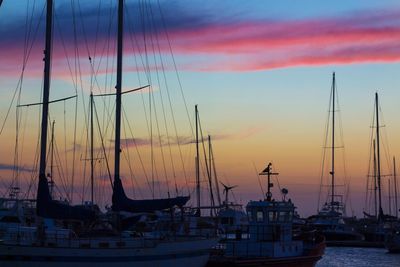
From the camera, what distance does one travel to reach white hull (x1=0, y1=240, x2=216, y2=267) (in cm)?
3769

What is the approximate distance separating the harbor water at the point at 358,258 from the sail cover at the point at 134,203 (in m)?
40.6

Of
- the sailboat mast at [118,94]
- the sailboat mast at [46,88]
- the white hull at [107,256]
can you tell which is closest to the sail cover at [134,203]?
the sailboat mast at [118,94]

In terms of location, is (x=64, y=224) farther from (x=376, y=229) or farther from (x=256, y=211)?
(x=376, y=229)

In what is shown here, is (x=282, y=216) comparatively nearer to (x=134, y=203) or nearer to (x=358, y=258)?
(x=134, y=203)

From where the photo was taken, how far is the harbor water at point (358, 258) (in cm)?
8438

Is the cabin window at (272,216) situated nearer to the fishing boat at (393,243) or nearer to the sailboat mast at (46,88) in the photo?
the sailboat mast at (46,88)

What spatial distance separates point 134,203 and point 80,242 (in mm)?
5462

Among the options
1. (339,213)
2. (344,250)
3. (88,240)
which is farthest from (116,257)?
(339,213)

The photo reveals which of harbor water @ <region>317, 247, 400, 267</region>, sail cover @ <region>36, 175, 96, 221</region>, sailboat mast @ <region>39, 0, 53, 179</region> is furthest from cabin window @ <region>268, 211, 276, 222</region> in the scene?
harbor water @ <region>317, 247, 400, 267</region>

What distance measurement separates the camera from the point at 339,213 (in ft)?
404

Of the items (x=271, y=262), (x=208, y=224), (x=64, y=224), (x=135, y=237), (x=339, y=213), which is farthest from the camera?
(x=339, y=213)

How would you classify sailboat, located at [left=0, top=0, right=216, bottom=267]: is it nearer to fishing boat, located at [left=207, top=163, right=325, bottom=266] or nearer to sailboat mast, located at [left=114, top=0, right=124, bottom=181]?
sailboat mast, located at [left=114, top=0, right=124, bottom=181]

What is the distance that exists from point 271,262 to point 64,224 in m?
13.0

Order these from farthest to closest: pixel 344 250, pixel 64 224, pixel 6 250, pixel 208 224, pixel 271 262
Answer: pixel 344 250, pixel 208 224, pixel 271 262, pixel 64 224, pixel 6 250
